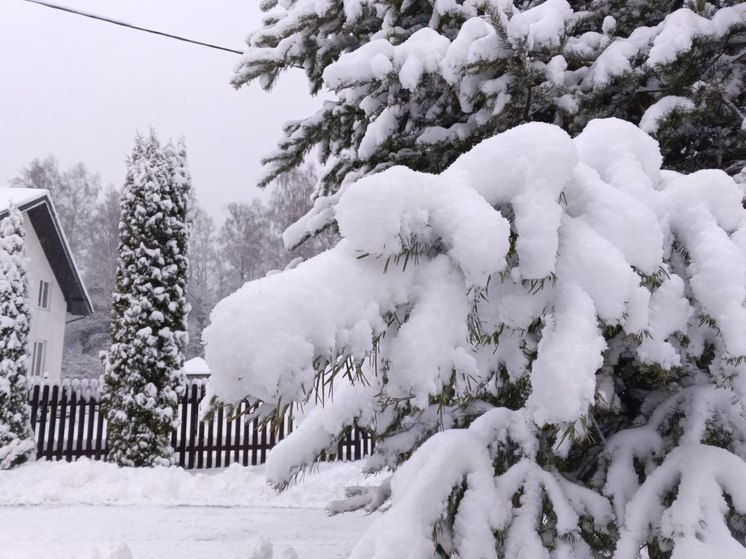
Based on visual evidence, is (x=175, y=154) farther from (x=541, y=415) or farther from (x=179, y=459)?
(x=541, y=415)

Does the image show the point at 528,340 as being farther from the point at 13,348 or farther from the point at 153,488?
the point at 13,348

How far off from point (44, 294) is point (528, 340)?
21.9 meters

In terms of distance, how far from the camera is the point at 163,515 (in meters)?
6.36

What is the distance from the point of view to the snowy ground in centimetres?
480

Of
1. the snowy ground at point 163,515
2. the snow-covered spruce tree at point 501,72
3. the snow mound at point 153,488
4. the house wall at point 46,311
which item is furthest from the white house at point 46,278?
the snow-covered spruce tree at point 501,72

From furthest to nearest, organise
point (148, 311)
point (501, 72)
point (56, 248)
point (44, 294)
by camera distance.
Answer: point (56, 248)
point (44, 294)
point (148, 311)
point (501, 72)

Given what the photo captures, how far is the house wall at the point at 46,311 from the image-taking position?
1858 centimetres

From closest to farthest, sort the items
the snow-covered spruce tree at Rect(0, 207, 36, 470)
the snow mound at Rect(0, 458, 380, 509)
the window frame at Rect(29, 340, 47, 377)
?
the snow mound at Rect(0, 458, 380, 509)
the snow-covered spruce tree at Rect(0, 207, 36, 470)
the window frame at Rect(29, 340, 47, 377)

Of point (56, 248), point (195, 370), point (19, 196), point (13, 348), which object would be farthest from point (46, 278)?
point (13, 348)

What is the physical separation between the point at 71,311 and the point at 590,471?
967 inches

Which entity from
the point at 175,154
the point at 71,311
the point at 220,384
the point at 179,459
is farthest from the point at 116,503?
the point at 71,311

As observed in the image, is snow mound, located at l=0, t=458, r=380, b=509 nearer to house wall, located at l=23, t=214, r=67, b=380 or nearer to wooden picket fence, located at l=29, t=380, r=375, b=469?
wooden picket fence, located at l=29, t=380, r=375, b=469

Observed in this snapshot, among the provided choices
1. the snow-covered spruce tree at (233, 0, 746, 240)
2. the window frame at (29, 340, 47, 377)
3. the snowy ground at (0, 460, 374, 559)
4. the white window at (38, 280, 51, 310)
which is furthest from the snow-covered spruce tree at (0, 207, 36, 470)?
the window frame at (29, 340, 47, 377)

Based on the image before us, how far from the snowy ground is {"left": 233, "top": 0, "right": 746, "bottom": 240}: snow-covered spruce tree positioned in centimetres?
276
